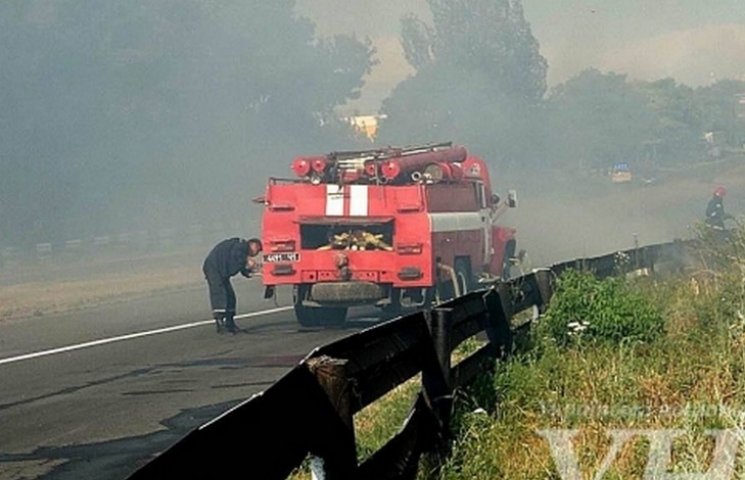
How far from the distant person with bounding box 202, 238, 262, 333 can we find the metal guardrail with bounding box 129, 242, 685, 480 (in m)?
9.64

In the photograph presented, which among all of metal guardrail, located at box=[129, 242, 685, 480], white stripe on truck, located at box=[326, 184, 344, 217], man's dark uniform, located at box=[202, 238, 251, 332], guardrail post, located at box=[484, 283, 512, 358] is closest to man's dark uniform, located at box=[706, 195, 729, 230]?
white stripe on truck, located at box=[326, 184, 344, 217]

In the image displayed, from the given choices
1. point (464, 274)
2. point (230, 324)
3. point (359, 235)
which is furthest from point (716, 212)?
point (230, 324)

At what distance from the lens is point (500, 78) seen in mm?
88812

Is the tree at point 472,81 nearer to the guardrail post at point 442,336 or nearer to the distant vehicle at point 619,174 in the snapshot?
the distant vehicle at point 619,174

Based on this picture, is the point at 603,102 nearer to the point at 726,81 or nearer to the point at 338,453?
the point at 726,81

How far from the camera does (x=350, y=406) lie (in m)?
5.33

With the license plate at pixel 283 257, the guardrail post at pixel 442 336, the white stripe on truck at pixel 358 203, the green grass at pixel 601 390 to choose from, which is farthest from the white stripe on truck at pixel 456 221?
the guardrail post at pixel 442 336

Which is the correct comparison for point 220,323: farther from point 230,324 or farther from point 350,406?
point 350,406

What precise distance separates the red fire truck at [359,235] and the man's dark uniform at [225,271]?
65 cm

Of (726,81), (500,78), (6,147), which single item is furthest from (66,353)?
(726,81)

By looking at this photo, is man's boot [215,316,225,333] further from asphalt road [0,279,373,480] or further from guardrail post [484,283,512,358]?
guardrail post [484,283,512,358]

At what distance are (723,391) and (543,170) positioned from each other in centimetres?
7212

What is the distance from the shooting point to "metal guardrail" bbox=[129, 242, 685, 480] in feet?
12.9

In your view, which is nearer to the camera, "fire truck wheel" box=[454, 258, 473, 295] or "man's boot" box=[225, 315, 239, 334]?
"man's boot" box=[225, 315, 239, 334]
